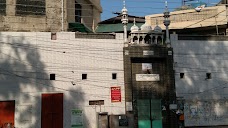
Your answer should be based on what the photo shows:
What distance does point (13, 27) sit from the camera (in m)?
24.9

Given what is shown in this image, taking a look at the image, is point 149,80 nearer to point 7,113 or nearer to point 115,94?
point 115,94

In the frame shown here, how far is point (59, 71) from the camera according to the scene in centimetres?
2230

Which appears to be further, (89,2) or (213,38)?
(89,2)


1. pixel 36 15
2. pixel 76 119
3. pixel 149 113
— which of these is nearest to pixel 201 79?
pixel 149 113

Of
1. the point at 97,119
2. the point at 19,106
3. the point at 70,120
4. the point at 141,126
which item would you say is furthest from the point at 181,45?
the point at 19,106

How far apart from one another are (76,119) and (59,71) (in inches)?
148

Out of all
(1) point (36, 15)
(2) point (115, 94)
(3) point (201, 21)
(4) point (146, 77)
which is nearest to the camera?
(2) point (115, 94)

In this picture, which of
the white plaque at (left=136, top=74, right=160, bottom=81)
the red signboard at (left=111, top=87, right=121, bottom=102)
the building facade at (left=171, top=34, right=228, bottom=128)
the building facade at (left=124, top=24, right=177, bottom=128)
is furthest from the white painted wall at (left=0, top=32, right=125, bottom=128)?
the building facade at (left=171, top=34, right=228, bottom=128)

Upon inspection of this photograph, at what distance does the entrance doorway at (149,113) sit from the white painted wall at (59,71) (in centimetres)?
144

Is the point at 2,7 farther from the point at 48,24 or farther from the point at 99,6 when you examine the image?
the point at 99,6

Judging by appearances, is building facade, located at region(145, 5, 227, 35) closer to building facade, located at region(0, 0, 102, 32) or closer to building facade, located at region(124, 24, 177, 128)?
building facade, located at region(124, 24, 177, 128)

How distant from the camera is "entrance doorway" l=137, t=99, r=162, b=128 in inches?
904

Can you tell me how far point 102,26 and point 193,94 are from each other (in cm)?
1463

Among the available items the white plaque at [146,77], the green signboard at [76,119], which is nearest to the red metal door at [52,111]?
the green signboard at [76,119]
